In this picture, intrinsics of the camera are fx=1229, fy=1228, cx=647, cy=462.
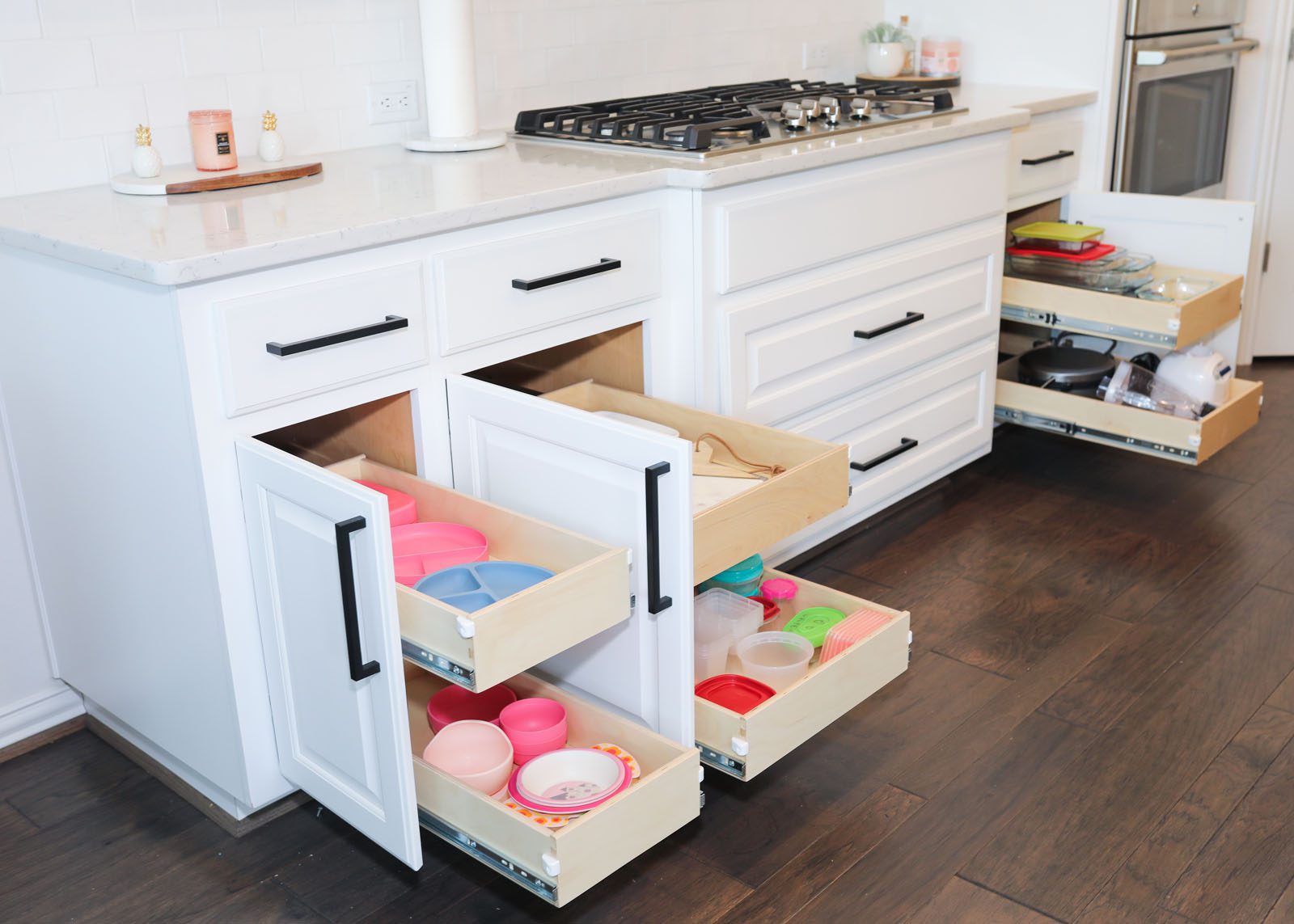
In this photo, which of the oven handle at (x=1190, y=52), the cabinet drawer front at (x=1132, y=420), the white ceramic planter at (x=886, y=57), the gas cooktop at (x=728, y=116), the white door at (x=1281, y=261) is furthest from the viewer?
the white door at (x=1281, y=261)

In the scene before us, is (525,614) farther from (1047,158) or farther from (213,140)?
(1047,158)

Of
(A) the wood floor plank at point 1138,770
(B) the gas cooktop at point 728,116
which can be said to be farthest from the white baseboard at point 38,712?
(A) the wood floor plank at point 1138,770

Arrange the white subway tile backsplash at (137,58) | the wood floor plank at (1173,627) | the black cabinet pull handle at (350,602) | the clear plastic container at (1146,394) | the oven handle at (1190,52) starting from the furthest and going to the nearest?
the oven handle at (1190,52), the clear plastic container at (1146,394), the wood floor plank at (1173,627), the white subway tile backsplash at (137,58), the black cabinet pull handle at (350,602)

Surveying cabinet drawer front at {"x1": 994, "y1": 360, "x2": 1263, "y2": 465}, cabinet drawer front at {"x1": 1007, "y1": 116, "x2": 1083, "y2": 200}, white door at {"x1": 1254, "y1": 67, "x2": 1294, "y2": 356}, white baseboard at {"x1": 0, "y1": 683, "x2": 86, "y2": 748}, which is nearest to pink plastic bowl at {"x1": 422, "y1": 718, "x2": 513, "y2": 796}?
white baseboard at {"x1": 0, "y1": 683, "x2": 86, "y2": 748}

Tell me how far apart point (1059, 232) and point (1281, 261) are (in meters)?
1.23

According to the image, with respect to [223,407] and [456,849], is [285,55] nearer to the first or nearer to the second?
[223,407]

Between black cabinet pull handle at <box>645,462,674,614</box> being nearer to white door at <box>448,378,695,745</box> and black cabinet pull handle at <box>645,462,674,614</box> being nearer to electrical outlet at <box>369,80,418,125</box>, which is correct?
white door at <box>448,378,695,745</box>

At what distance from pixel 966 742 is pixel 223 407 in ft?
4.14

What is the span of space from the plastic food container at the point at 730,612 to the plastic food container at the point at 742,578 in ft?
0.04

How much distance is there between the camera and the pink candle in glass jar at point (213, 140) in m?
2.02

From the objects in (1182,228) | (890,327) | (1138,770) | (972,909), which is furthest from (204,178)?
(1182,228)

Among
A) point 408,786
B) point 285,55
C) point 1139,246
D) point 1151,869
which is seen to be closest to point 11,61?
point 285,55

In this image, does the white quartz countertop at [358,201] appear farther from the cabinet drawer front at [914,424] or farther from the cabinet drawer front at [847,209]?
the cabinet drawer front at [914,424]

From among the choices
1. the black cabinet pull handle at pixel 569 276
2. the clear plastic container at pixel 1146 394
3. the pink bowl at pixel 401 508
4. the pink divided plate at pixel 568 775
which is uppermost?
the black cabinet pull handle at pixel 569 276
